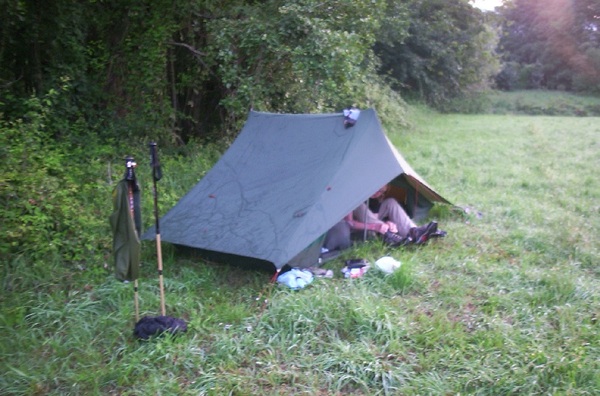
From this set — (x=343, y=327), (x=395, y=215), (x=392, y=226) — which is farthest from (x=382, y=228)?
(x=343, y=327)

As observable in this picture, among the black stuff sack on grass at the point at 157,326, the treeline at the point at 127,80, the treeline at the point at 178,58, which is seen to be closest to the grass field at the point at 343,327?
the black stuff sack on grass at the point at 157,326

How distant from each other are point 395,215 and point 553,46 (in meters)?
35.5

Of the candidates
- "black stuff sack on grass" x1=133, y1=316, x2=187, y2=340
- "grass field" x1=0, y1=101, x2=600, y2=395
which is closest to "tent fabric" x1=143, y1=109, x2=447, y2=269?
"grass field" x1=0, y1=101, x2=600, y2=395

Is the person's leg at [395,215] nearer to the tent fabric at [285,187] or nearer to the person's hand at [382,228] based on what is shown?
the person's hand at [382,228]

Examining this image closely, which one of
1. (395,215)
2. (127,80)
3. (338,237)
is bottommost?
(338,237)

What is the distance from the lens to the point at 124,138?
26.7 ft

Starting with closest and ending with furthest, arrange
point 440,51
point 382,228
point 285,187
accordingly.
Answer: point 285,187, point 382,228, point 440,51

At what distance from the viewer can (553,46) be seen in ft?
120

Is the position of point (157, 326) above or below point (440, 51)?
below

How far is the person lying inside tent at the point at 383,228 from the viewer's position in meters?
5.59

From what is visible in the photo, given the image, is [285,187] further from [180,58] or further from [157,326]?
[180,58]

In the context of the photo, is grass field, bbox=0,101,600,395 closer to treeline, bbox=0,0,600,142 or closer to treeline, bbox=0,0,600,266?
treeline, bbox=0,0,600,266

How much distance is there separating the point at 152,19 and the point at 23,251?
178 inches

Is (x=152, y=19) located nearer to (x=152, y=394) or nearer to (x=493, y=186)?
(x=493, y=186)
